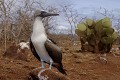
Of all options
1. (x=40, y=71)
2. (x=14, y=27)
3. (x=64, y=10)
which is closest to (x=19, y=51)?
(x=40, y=71)

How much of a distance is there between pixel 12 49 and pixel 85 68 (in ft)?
5.51

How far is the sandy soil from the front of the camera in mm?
5814

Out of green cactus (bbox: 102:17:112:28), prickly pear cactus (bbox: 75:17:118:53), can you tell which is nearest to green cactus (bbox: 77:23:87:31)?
prickly pear cactus (bbox: 75:17:118:53)

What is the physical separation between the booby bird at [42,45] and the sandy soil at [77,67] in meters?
0.63

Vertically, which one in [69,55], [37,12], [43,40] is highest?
[37,12]

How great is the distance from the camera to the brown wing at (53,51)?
198 inches

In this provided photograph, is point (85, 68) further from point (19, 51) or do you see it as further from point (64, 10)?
point (64, 10)

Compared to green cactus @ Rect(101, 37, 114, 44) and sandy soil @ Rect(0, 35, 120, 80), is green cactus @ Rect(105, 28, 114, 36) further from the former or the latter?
sandy soil @ Rect(0, 35, 120, 80)

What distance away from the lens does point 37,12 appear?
16.9 feet

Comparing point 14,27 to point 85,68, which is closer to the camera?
point 85,68

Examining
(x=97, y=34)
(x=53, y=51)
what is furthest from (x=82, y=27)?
(x=53, y=51)

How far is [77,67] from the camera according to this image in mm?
7664

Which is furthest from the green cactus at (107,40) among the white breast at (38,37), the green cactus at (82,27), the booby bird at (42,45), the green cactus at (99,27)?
the white breast at (38,37)

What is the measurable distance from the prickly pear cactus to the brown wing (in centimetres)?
478
